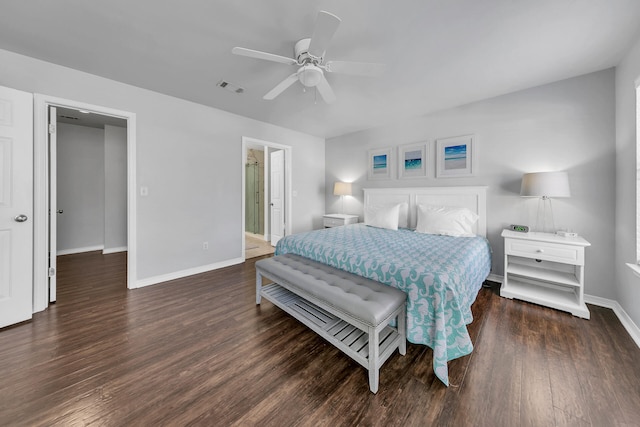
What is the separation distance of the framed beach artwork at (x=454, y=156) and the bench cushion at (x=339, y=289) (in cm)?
258

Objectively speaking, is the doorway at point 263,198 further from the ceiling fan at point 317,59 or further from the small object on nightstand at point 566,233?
the small object on nightstand at point 566,233

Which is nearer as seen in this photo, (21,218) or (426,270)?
(426,270)

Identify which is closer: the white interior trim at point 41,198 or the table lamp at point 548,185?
the white interior trim at point 41,198

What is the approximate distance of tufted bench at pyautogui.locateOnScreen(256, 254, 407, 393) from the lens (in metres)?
1.50

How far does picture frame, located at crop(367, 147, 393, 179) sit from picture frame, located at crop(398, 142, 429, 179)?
217 millimetres

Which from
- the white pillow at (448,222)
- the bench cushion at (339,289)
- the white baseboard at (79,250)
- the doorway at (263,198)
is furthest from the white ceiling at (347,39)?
the white baseboard at (79,250)

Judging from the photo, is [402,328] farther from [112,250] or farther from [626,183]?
[112,250]

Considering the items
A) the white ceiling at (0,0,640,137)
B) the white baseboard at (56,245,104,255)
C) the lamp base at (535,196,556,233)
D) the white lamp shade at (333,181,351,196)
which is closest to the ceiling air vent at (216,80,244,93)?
the white ceiling at (0,0,640,137)

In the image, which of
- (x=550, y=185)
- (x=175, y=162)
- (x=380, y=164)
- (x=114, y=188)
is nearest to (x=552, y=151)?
(x=550, y=185)

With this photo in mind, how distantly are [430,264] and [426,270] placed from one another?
167 millimetres

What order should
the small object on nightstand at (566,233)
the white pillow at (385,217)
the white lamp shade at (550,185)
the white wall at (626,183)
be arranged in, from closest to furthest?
1. the white wall at (626,183)
2. the white lamp shade at (550,185)
3. the small object on nightstand at (566,233)
4. the white pillow at (385,217)

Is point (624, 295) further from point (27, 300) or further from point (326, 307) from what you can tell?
point (27, 300)

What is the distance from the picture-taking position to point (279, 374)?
5.23 ft

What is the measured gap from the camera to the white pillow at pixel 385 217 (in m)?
3.64
